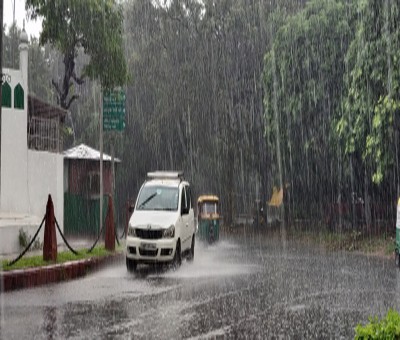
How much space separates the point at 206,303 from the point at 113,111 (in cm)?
1410

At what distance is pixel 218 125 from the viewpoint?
148ft

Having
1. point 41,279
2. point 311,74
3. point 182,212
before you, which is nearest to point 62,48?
point 182,212

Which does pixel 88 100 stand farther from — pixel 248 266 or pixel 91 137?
pixel 248 266

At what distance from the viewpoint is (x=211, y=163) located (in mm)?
52688

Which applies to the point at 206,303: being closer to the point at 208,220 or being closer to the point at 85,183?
the point at 208,220

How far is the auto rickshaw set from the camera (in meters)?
31.4

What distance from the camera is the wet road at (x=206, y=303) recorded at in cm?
902

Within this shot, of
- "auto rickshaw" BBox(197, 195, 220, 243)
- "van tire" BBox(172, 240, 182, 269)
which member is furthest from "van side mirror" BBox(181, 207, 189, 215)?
"auto rickshaw" BBox(197, 195, 220, 243)

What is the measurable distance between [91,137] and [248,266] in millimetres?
35158

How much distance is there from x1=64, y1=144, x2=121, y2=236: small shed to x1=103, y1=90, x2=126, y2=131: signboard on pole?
793cm

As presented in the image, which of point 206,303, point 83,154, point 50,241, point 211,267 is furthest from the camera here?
point 83,154

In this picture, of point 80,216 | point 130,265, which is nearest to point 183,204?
point 130,265

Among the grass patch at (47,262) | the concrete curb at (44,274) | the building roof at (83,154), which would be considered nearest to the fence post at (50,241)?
the grass patch at (47,262)

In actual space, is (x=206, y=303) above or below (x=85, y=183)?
below
